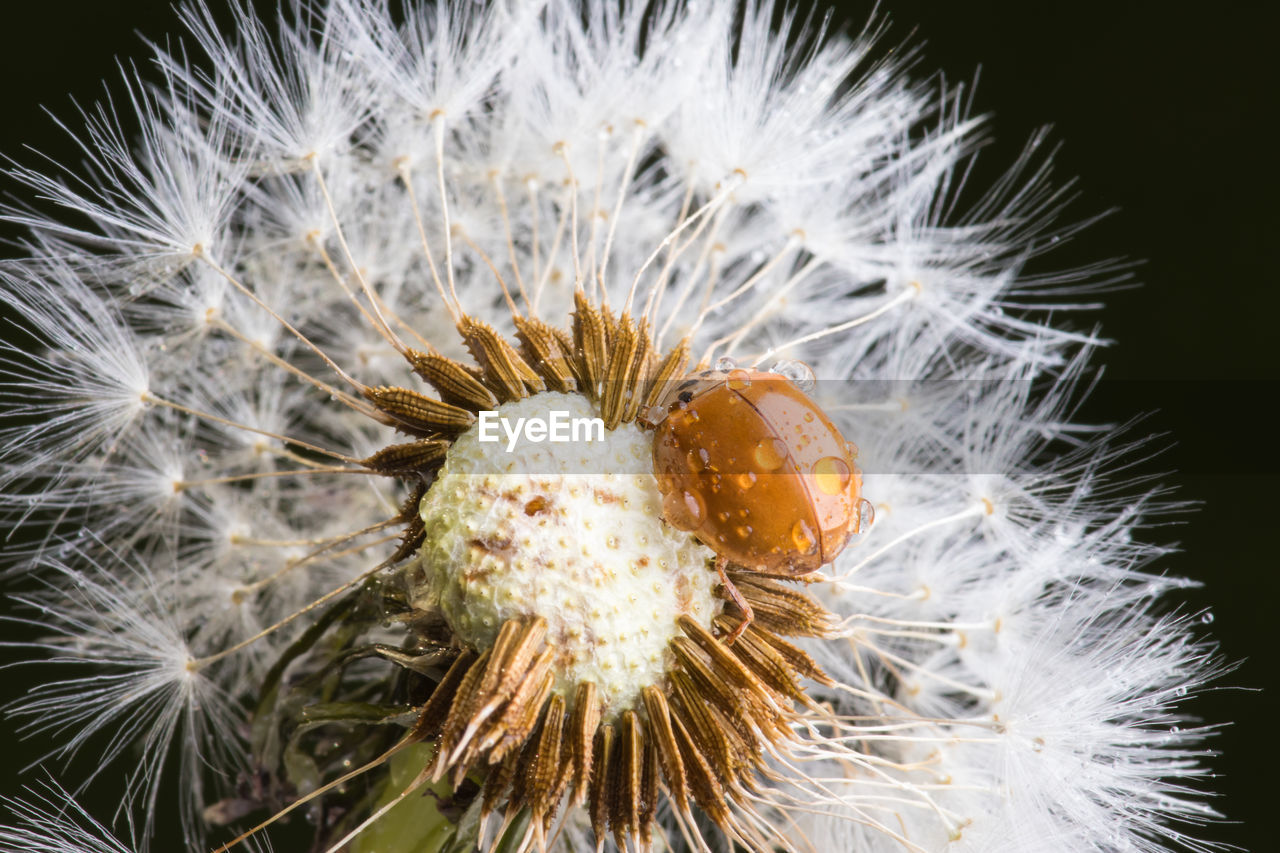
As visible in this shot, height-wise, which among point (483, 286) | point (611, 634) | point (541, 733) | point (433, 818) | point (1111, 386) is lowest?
point (433, 818)

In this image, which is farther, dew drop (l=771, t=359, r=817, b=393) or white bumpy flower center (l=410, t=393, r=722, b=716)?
dew drop (l=771, t=359, r=817, b=393)

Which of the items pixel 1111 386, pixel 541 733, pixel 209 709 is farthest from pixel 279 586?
pixel 1111 386

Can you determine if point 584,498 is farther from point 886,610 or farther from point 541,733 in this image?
point 886,610

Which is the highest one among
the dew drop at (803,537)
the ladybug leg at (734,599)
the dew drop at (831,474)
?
the dew drop at (831,474)

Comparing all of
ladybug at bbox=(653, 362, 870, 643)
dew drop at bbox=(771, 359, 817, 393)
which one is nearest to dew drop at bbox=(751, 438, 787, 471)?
ladybug at bbox=(653, 362, 870, 643)

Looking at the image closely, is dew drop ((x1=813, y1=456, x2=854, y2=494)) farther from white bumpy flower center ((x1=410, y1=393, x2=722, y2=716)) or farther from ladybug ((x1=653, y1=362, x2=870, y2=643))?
white bumpy flower center ((x1=410, y1=393, x2=722, y2=716))

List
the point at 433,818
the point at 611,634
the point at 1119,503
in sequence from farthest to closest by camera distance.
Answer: the point at 1119,503 < the point at 433,818 < the point at 611,634

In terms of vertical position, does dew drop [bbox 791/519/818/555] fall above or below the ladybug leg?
above

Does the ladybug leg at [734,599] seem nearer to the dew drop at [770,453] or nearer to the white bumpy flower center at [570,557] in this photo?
the white bumpy flower center at [570,557]

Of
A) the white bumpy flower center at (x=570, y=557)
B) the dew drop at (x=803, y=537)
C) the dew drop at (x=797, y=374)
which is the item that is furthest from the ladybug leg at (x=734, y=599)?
the dew drop at (x=797, y=374)
